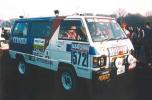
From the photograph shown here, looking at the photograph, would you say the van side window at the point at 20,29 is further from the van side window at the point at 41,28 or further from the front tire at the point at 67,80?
the front tire at the point at 67,80

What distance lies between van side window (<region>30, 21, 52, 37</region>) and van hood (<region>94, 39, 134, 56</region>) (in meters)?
1.94

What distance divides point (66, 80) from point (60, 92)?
1.24 feet

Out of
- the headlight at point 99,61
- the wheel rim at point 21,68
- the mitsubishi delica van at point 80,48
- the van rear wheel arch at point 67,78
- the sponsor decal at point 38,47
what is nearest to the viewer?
the headlight at point 99,61

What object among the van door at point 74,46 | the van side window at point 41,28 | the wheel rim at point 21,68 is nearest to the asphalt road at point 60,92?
the wheel rim at point 21,68

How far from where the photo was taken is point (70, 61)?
6809 millimetres

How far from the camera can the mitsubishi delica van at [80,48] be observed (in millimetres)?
6285

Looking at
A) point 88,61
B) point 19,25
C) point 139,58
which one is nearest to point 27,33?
point 19,25

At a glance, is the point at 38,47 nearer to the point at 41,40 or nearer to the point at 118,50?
the point at 41,40

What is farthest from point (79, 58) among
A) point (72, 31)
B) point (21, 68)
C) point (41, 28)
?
point (21, 68)

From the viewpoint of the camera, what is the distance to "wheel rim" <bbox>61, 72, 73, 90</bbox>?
7079 millimetres

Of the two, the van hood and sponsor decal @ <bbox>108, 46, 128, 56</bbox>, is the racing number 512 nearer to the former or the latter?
the van hood

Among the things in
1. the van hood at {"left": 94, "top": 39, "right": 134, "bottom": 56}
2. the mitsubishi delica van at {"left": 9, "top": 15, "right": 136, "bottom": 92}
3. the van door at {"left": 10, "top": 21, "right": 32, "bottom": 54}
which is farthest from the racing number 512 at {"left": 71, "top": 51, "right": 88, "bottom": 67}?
the van door at {"left": 10, "top": 21, "right": 32, "bottom": 54}

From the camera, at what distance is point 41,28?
819cm

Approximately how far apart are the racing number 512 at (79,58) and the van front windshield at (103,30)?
0.48 m
